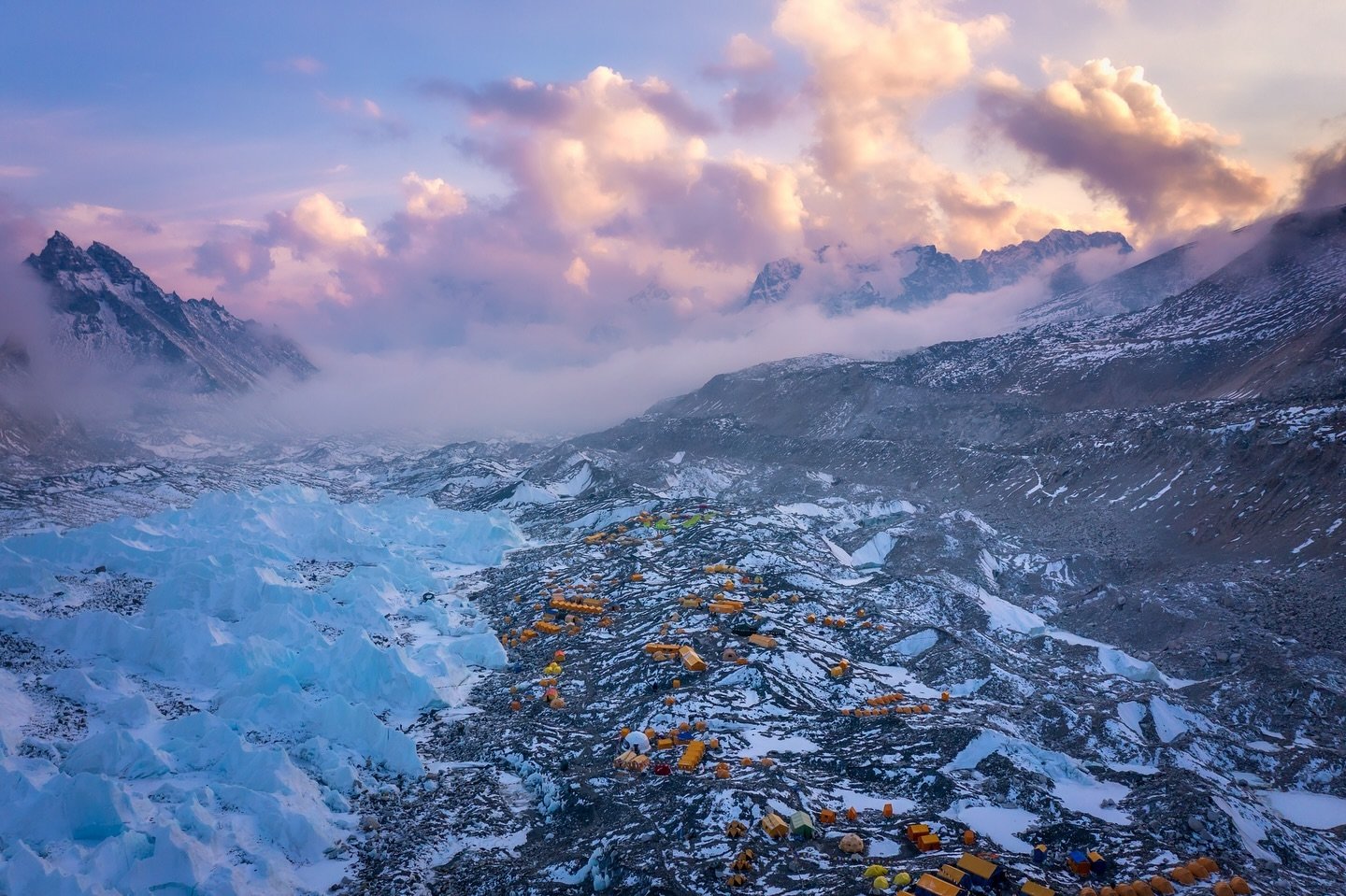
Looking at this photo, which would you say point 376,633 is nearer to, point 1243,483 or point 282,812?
point 282,812

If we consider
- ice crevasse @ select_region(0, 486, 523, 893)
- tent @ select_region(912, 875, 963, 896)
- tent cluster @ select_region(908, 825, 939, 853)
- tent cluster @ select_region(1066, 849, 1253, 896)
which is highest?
ice crevasse @ select_region(0, 486, 523, 893)

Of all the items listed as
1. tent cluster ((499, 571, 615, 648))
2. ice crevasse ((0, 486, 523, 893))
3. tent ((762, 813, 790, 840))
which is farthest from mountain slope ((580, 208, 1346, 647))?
ice crevasse ((0, 486, 523, 893))

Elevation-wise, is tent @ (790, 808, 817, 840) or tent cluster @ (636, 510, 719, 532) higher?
tent cluster @ (636, 510, 719, 532)

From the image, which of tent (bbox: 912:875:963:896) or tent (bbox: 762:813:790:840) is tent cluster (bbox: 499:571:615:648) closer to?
tent (bbox: 762:813:790:840)

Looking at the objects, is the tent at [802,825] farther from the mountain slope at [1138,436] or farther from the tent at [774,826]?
the mountain slope at [1138,436]

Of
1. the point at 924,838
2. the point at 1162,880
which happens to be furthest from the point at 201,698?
the point at 1162,880

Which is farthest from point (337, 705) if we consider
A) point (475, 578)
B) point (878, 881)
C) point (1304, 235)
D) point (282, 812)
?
point (1304, 235)
